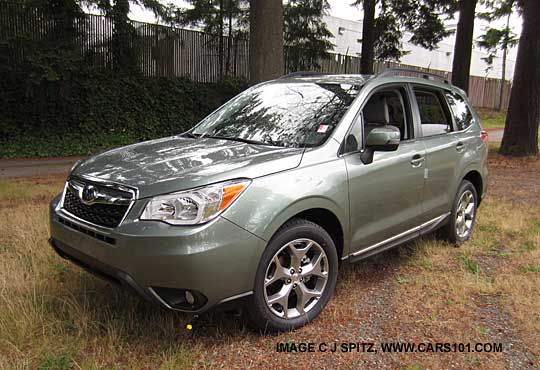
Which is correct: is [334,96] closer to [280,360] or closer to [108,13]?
[280,360]

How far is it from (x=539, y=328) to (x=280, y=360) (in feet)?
6.18

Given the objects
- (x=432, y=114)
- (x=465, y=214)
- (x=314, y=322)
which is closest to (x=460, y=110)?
(x=432, y=114)

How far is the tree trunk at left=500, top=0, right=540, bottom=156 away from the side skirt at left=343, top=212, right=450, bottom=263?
8.33m

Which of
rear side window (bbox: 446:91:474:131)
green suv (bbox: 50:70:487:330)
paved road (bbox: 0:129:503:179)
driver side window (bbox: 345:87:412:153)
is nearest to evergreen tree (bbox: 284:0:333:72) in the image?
paved road (bbox: 0:129:503:179)

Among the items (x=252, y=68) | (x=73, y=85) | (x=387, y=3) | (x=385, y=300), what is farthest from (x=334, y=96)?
(x=387, y=3)

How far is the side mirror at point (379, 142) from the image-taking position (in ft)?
10.9

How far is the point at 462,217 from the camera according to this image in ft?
16.2

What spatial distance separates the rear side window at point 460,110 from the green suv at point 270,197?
382 millimetres

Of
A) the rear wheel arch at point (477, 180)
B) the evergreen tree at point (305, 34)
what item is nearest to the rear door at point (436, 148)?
the rear wheel arch at point (477, 180)

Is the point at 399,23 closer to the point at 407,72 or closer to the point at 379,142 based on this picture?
the point at 407,72

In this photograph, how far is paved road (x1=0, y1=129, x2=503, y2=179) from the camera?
9.09 metres

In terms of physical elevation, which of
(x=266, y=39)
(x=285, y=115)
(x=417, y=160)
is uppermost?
(x=266, y=39)

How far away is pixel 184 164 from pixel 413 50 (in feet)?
107

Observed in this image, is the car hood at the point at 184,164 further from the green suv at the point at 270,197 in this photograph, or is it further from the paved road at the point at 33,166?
the paved road at the point at 33,166
